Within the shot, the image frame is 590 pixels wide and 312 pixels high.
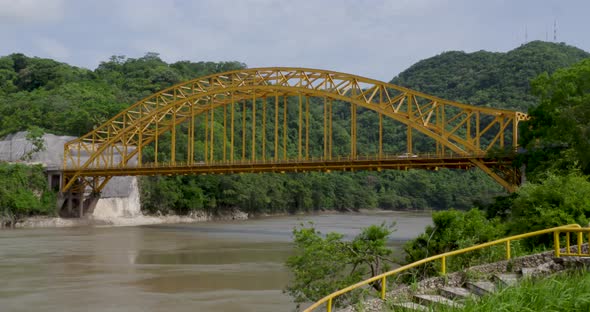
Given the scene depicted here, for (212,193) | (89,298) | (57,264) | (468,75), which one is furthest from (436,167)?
(468,75)

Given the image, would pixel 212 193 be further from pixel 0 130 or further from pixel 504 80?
pixel 504 80

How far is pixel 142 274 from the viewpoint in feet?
82.7

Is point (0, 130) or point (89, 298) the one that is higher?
point (0, 130)

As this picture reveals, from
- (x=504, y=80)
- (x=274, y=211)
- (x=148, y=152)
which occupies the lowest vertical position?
(x=274, y=211)

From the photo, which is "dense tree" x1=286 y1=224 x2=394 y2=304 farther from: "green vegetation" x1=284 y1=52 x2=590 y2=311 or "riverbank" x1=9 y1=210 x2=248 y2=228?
"riverbank" x1=9 y1=210 x2=248 y2=228

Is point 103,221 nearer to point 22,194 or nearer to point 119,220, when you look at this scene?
point 119,220

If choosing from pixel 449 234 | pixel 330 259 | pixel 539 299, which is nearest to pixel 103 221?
pixel 449 234

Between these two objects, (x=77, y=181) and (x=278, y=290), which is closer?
(x=278, y=290)

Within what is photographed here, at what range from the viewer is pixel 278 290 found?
2120 centimetres

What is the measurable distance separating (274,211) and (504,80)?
41382mm

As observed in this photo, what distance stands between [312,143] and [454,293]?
102428mm

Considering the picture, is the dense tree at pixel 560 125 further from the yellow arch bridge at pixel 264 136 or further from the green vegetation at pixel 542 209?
the yellow arch bridge at pixel 264 136

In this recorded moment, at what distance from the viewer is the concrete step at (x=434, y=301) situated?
7.89 meters

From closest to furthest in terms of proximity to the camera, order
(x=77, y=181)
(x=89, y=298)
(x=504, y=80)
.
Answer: (x=89, y=298), (x=77, y=181), (x=504, y=80)
